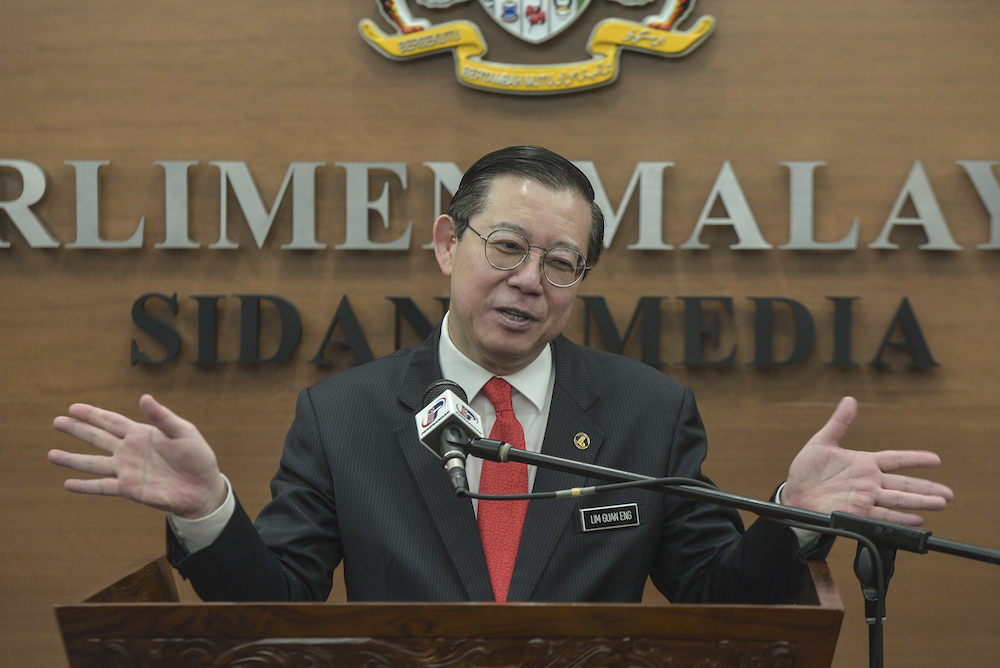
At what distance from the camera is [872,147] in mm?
Answer: 2812

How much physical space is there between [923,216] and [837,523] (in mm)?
2104

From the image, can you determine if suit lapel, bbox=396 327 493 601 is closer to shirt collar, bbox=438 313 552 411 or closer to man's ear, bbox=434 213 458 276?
shirt collar, bbox=438 313 552 411

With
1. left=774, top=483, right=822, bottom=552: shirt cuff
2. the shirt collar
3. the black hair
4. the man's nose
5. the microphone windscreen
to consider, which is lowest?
left=774, top=483, right=822, bottom=552: shirt cuff

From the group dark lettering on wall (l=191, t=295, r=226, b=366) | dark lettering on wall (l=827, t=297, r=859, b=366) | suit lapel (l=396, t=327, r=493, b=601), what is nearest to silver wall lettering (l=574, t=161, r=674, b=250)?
dark lettering on wall (l=827, t=297, r=859, b=366)

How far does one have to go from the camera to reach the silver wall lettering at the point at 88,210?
9.29 ft

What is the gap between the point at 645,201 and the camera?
2801 mm

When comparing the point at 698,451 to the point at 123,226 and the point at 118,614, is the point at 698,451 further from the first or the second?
the point at 123,226

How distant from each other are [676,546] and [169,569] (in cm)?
103

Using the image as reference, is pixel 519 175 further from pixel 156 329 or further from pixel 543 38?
pixel 156 329

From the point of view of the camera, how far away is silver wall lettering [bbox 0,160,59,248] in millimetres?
2820

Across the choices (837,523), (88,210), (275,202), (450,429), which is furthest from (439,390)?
(88,210)

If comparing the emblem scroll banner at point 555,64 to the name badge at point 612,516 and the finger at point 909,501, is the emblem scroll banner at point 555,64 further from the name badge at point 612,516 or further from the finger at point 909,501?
the finger at point 909,501

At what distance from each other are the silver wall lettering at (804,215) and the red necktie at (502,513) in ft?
5.25

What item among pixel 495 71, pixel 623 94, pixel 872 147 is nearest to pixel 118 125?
pixel 495 71
